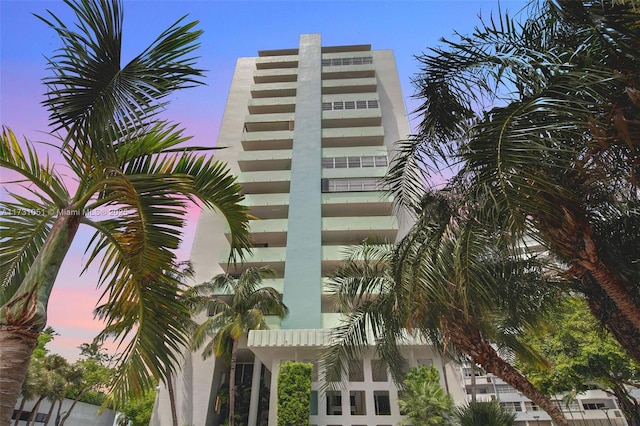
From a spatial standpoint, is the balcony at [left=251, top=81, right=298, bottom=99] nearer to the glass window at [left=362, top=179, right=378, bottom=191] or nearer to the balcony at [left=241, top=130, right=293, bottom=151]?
the balcony at [left=241, top=130, right=293, bottom=151]

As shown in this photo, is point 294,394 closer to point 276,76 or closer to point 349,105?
point 349,105

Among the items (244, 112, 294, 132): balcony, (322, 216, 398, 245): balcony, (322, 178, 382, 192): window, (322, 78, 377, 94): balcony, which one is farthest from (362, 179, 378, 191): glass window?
(322, 78, 377, 94): balcony

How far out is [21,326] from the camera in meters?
2.28

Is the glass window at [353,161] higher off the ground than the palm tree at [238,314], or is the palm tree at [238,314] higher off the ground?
the glass window at [353,161]

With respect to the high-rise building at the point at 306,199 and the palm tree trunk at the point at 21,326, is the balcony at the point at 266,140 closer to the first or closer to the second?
the high-rise building at the point at 306,199

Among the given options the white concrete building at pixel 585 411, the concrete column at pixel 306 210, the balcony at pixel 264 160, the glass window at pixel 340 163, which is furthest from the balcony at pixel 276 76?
the white concrete building at pixel 585 411

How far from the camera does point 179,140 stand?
11.5 ft

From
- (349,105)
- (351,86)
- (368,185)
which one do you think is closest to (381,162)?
(368,185)

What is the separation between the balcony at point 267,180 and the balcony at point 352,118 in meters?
6.50

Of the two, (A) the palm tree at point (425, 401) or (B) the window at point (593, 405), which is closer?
(A) the palm tree at point (425, 401)

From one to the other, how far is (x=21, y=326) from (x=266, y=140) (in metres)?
28.5

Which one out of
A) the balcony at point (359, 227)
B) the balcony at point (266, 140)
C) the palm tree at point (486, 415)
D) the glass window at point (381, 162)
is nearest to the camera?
the palm tree at point (486, 415)

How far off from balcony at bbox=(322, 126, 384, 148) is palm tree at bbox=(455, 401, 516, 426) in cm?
2179

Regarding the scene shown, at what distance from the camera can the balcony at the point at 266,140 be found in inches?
1172
